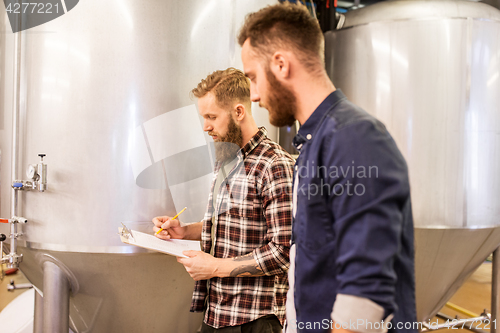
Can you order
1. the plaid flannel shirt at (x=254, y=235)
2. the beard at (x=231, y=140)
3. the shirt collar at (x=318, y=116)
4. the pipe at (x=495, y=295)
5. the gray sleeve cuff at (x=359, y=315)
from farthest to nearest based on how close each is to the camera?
the pipe at (x=495, y=295), the beard at (x=231, y=140), the plaid flannel shirt at (x=254, y=235), the shirt collar at (x=318, y=116), the gray sleeve cuff at (x=359, y=315)

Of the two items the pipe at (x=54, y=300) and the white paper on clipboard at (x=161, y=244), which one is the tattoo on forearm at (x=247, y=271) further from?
the pipe at (x=54, y=300)

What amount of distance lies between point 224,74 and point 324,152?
0.93 meters

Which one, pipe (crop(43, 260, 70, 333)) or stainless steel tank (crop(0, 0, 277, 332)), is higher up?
stainless steel tank (crop(0, 0, 277, 332))

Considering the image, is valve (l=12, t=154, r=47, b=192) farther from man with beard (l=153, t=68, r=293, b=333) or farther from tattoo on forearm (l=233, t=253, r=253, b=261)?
tattoo on forearm (l=233, t=253, r=253, b=261)

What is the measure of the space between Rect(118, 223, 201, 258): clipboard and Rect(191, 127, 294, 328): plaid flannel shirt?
0.40 ft

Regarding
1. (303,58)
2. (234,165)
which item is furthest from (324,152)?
(234,165)

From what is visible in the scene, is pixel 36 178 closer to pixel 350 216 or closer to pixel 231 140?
pixel 231 140

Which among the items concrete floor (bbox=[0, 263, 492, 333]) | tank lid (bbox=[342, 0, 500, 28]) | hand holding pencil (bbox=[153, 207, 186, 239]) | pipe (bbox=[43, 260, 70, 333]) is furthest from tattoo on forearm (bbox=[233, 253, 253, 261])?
concrete floor (bbox=[0, 263, 492, 333])

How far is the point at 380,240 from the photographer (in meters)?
0.70

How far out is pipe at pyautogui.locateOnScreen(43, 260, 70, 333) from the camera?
173cm

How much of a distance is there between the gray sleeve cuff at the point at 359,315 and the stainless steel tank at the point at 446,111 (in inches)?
61.1

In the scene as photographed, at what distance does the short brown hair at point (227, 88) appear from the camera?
1585mm

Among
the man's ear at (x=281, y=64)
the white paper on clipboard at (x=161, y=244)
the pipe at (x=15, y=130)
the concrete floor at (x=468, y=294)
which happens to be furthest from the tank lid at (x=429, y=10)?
the concrete floor at (x=468, y=294)

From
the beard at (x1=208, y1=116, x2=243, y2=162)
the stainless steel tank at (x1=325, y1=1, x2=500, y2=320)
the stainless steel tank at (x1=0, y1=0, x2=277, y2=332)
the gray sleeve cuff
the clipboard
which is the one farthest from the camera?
the stainless steel tank at (x1=325, y1=1, x2=500, y2=320)
